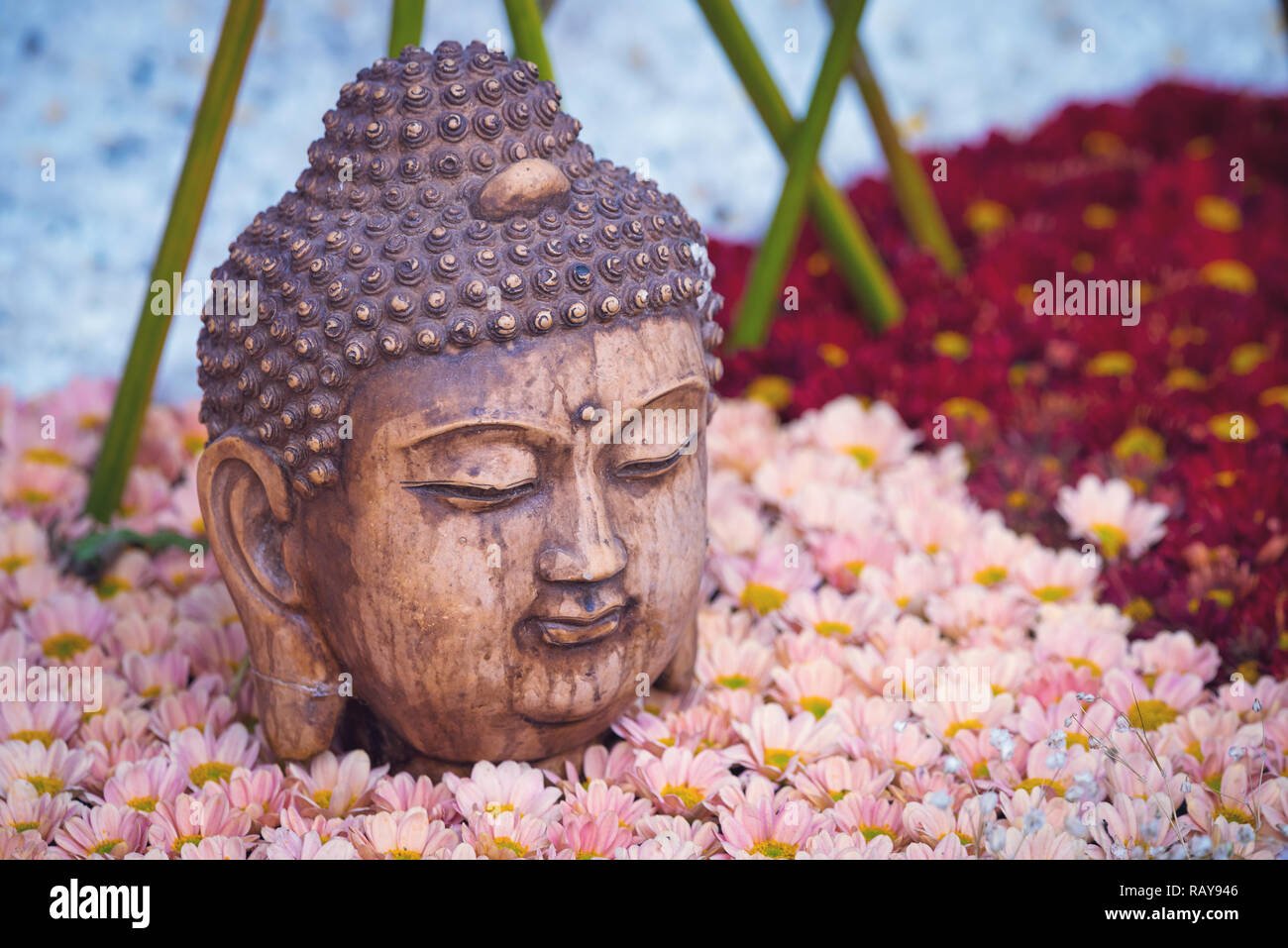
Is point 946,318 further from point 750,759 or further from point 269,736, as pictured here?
point 269,736

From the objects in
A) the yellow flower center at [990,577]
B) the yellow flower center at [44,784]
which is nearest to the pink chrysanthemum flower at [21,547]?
the yellow flower center at [44,784]

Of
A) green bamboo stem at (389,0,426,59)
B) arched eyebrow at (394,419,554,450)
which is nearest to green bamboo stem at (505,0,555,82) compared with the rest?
green bamboo stem at (389,0,426,59)

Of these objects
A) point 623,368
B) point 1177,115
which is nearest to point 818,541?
point 623,368

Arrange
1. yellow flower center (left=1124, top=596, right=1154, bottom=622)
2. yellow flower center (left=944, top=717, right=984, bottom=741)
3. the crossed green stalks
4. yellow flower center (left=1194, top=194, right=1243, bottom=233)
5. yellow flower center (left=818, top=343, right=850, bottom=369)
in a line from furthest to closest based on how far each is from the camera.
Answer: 1. yellow flower center (left=1194, top=194, right=1243, bottom=233)
2. yellow flower center (left=818, top=343, right=850, bottom=369)
3. yellow flower center (left=1124, top=596, right=1154, bottom=622)
4. the crossed green stalks
5. yellow flower center (left=944, top=717, right=984, bottom=741)

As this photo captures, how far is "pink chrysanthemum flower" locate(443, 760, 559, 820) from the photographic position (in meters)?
1.55

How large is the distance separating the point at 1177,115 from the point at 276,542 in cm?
392

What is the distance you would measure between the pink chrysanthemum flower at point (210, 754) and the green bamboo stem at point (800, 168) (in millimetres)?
1527

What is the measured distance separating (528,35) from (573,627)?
947 mm

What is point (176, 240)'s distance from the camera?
6.79ft

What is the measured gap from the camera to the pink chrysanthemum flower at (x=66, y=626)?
1.90m

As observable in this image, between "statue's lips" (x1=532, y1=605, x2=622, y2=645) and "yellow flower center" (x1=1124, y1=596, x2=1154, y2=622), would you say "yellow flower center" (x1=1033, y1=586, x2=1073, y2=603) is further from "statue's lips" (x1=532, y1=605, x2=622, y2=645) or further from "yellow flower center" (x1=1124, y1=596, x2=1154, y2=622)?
"statue's lips" (x1=532, y1=605, x2=622, y2=645)

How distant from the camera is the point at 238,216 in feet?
10.9

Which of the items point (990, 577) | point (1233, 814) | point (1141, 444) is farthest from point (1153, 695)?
point (1141, 444)

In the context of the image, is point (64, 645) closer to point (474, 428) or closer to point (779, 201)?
point (474, 428)
